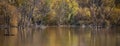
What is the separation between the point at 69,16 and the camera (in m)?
71.4

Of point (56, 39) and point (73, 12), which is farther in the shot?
point (73, 12)

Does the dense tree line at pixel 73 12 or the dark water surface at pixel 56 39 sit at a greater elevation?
the dense tree line at pixel 73 12

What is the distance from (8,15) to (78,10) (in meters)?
25.4

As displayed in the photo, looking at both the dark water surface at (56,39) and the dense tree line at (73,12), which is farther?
the dense tree line at (73,12)

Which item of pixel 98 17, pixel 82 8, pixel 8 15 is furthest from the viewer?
pixel 82 8

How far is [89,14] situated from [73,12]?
327 cm

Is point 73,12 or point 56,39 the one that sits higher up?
point 73,12

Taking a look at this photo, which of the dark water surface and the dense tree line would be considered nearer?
the dark water surface

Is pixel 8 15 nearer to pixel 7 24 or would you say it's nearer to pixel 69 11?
pixel 7 24

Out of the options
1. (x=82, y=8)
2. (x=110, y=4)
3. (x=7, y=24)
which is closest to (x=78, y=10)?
(x=82, y=8)

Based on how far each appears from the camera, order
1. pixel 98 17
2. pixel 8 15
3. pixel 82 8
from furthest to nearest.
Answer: pixel 82 8 < pixel 98 17 < pixel 8 15

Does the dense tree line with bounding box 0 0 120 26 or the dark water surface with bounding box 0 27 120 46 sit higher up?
the dense tree line with bounding box 0 0 120 26

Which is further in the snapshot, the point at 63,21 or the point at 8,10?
the point at 63,21

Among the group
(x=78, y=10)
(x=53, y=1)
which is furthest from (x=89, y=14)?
(x=53, y=1)
